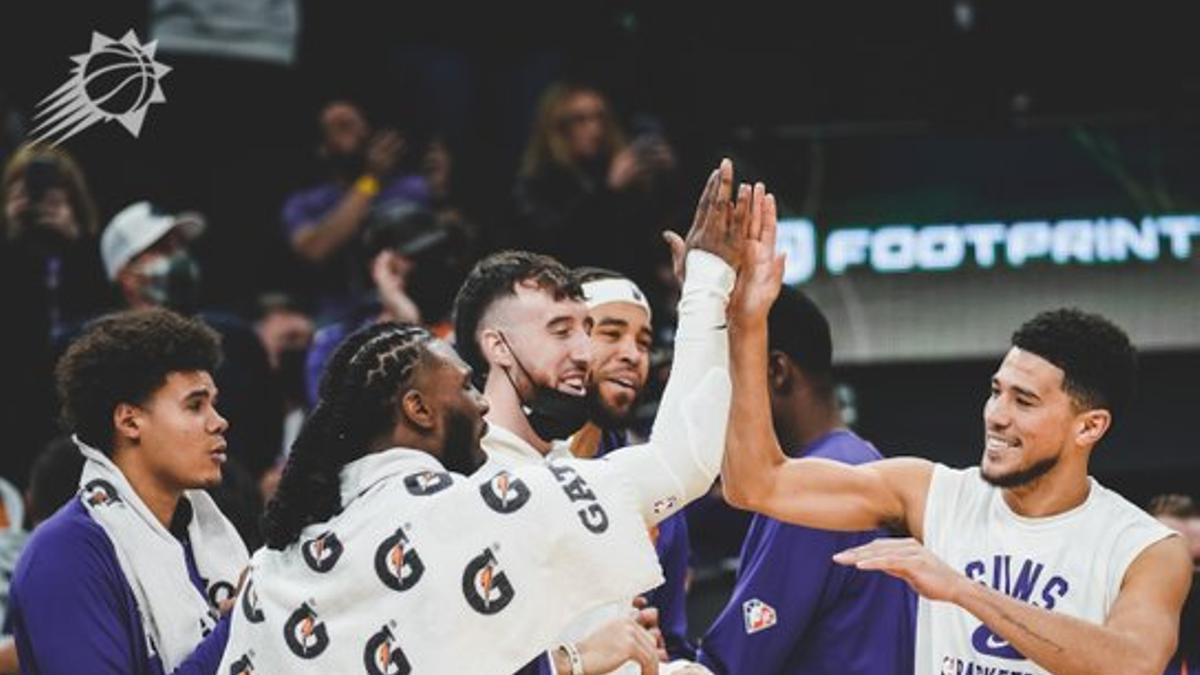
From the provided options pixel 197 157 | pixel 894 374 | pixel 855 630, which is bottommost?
pixel 855 630

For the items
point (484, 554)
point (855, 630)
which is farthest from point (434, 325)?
point (484, 554)


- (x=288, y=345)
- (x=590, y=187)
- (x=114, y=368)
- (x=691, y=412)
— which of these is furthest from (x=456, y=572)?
(x=590, y=187)

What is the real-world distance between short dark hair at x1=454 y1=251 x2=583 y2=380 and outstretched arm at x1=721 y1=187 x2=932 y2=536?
0.64 m

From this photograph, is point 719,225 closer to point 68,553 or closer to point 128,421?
point 128,421

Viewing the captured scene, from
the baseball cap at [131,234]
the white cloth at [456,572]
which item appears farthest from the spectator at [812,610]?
the baseball cap at [131,234]

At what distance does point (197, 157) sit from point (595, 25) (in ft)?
6.01

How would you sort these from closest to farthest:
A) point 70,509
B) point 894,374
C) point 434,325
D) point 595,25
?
1. point 70,509
2. point 434,325
3. point 894,374
4. point 595,25

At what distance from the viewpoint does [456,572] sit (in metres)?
4.32

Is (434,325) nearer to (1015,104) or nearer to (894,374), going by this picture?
(894,374)

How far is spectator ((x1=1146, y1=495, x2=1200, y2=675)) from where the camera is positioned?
5.64 meters

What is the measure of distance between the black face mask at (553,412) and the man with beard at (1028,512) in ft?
1.30

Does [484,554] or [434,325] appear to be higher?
[434,325]

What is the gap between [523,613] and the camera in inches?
171

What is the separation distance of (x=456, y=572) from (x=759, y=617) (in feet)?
4.36
